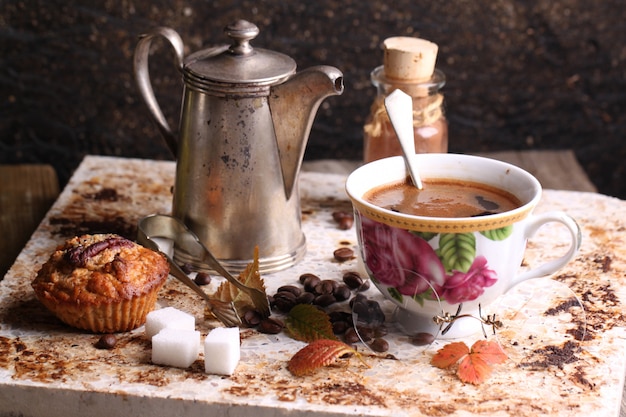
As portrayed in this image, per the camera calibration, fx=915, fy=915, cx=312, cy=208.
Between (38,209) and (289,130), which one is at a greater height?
(289,130)

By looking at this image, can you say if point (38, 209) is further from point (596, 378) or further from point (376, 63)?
point (596, 378)

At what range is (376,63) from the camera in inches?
100

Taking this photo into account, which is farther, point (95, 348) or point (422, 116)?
point (422, 116)

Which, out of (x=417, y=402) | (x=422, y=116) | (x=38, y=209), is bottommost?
(x=38, y=209)

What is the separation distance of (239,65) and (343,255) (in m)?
0.37

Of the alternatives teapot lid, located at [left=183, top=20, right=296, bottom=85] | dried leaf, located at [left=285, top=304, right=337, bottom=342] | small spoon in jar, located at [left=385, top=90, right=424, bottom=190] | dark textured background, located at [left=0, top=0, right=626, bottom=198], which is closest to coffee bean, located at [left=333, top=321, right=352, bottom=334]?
dried leaf, located at [left=285, top=304, right=337, bottom=342]

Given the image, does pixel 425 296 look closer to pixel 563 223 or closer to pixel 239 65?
pixel 563 223

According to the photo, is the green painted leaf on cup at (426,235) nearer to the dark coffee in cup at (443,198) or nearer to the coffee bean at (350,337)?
the dark coffee in cup at (443,198)

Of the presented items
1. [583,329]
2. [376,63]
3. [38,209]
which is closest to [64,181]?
[38,209]

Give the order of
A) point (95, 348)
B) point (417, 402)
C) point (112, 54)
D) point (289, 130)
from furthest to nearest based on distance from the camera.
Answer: point (112, 54), point (289, 130), point (95, 348), point (417, 402)

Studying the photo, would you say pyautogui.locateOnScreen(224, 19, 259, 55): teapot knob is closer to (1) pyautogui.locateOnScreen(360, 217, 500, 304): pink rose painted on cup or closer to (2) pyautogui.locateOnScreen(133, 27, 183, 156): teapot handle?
(2) pyautogui.locateOnScreen(133, 27, 183, 156): teapot handle

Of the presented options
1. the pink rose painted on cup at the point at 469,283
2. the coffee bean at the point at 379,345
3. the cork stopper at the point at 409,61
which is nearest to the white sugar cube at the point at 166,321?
the coffee bean at the point at 379,345

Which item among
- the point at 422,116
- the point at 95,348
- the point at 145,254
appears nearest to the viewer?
the point at 95,348

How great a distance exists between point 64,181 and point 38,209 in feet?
2.40
